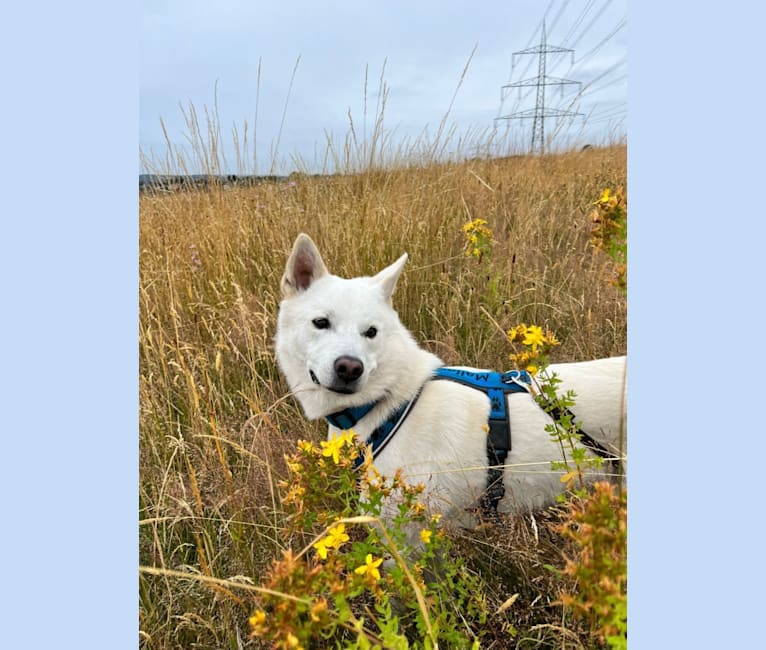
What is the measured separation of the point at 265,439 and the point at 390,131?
1.02 metres

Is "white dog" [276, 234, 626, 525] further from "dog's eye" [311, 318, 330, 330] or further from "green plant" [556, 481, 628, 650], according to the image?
"green plant" [556, 481, 628, 650]

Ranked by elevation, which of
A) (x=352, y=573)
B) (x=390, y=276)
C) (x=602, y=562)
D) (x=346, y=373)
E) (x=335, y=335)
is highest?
(x=390, y=276)

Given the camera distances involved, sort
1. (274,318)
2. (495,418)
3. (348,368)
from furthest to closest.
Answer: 1. (274,318)
2. (495,418)
3. (348,368)

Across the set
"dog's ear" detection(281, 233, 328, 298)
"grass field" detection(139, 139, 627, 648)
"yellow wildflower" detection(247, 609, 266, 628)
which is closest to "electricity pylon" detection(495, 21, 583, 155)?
"grass field" detection(139, 139, 627, 648)

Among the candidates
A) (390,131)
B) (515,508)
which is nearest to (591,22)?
(390,131)

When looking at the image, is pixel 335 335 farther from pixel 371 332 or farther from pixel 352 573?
pixel 352 573

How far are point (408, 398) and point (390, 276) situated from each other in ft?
1.30

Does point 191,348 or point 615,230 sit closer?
point 615,230

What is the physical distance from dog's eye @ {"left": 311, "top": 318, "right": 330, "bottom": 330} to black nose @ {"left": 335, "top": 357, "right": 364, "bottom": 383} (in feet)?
0.51

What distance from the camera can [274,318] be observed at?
1826 mm

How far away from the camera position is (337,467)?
105 centimetres

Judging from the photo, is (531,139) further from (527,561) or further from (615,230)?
(527,561)

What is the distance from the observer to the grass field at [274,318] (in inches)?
53.8

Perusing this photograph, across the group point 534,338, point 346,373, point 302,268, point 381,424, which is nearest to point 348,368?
point 346,373
